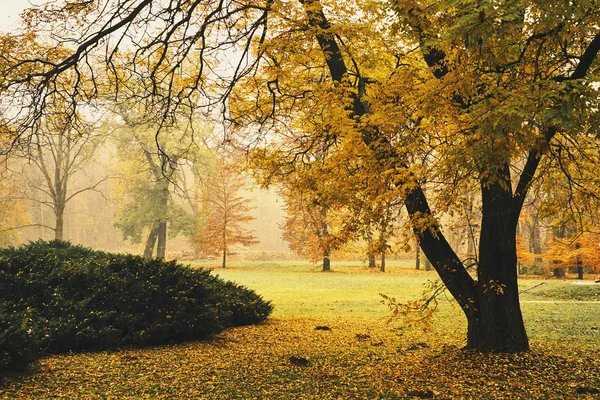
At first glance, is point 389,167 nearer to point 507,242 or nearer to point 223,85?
point 507,242

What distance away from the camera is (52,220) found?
190 feet

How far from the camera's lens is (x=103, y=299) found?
22.5 ft

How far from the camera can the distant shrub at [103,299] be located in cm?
631

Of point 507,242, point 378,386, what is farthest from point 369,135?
point 378,386

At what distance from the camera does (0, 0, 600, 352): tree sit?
12.6 ft

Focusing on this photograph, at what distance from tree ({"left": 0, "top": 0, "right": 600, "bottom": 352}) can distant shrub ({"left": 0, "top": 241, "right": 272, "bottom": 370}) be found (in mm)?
2359

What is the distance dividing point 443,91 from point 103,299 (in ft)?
17.5

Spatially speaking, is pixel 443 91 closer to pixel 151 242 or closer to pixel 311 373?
pixel 311 373

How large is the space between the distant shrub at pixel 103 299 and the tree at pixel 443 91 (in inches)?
92.9

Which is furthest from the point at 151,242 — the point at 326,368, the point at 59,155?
the point at 326,368

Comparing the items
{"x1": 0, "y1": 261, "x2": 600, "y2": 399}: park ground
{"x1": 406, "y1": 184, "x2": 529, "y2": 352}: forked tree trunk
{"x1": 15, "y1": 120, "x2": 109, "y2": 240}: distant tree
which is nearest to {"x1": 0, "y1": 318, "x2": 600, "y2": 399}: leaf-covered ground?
{"x1": 0, "y1": 261, "x2": 600, "y2": 399}: park ground

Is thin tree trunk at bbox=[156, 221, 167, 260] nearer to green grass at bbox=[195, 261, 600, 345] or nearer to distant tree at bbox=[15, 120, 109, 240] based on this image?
distant tree at bbox=[15, 120, 109, 240]

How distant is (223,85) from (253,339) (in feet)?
13.2

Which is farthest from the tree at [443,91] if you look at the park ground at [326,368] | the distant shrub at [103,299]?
the distant shrub at [103,299]
